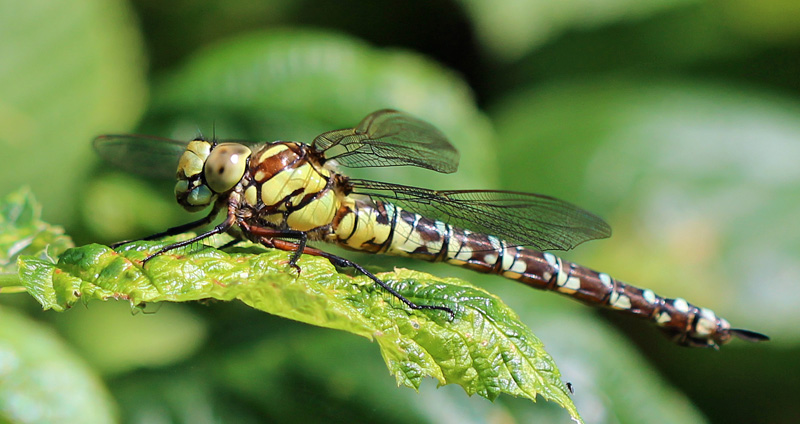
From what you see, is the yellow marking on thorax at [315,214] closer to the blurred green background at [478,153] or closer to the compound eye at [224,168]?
the compound eye at [224,168]

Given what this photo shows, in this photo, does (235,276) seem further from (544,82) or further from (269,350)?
(544,82)

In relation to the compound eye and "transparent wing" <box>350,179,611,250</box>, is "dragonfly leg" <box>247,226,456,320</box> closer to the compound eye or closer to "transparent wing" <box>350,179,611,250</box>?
the compound eye

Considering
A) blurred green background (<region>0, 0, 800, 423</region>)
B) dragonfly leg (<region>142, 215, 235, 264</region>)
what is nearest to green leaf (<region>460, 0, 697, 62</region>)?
blurred green background (<region>0, 0, 800, 423</region>)

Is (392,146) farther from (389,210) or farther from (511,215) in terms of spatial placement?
(511,215)

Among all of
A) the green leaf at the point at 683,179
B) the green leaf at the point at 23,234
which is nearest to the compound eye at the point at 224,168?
the green leaf at the point at 23,234

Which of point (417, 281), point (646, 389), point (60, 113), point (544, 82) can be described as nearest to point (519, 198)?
point (417, 281)

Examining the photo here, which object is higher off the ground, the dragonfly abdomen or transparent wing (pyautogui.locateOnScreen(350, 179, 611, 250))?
transparent wing (pyautogui.locateOnScreen(350, 179, 611, 250))
